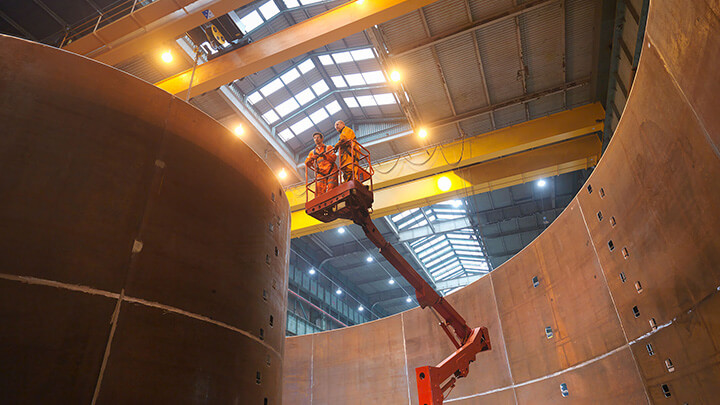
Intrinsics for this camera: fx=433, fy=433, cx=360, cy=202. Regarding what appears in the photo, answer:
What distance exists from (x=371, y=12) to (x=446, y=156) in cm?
596

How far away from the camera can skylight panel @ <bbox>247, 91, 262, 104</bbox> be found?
17.8 m

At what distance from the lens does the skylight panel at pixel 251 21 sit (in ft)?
52.3

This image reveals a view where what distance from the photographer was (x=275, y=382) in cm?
622

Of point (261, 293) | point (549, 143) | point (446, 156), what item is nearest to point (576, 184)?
point (549, 143)

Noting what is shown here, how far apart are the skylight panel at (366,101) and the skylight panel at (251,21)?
5.50 meters

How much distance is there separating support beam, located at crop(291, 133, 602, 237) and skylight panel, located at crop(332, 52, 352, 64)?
602 cm

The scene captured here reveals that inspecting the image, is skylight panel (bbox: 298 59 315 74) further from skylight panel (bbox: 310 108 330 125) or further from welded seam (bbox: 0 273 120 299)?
welded seam (bbox: 0 273 120 299)

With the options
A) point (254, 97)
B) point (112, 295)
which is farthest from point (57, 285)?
point (254, 97)

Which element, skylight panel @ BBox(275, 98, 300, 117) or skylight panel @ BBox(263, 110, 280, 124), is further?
skylight panel @ BBox(275, 98, 300, 117)

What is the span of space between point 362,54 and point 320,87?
2.83m

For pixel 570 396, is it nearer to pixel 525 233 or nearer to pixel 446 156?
pixel 446 156

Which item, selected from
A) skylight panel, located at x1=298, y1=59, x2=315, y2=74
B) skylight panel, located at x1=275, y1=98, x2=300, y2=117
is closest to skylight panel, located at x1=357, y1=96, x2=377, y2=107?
skylight panel, located at x1=298, y1=59, x2=315, y2=74

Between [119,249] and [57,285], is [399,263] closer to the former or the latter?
[119,249]

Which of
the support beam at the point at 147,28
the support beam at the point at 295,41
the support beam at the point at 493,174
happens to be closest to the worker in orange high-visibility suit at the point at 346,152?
the support beam at the point at 295,41
